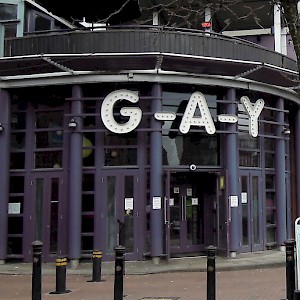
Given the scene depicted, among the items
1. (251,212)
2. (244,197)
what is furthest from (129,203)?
(251,212)

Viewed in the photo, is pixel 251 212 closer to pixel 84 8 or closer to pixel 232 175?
pixel 232 175

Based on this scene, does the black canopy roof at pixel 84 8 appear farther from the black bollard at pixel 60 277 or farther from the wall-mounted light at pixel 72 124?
the black bollard at pixel 60 277

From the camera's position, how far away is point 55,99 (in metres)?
16.3

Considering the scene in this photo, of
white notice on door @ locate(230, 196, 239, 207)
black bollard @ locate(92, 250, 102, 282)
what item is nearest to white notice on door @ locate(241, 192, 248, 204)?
white notice on door @ locate(230, 196, 239, 207)

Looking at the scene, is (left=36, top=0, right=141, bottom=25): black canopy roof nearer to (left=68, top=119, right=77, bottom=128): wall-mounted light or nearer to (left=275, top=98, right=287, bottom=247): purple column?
(left=68, top=119, right=77, bottom=128): wall-mounted light

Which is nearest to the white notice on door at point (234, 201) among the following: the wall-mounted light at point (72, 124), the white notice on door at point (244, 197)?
the white notice on door at point (244, 197)

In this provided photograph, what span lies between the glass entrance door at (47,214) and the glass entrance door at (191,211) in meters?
3.34

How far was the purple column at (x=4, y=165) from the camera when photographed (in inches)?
616

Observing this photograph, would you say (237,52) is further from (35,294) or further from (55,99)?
(35,294)

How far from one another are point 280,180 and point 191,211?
3.37 meters

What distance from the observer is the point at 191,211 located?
1661cm

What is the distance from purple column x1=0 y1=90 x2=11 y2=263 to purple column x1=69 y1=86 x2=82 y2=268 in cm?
206

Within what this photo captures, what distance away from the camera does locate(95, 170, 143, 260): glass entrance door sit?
15430mm

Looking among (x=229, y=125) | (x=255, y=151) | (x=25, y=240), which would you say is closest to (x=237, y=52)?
(x=229, y=125)
